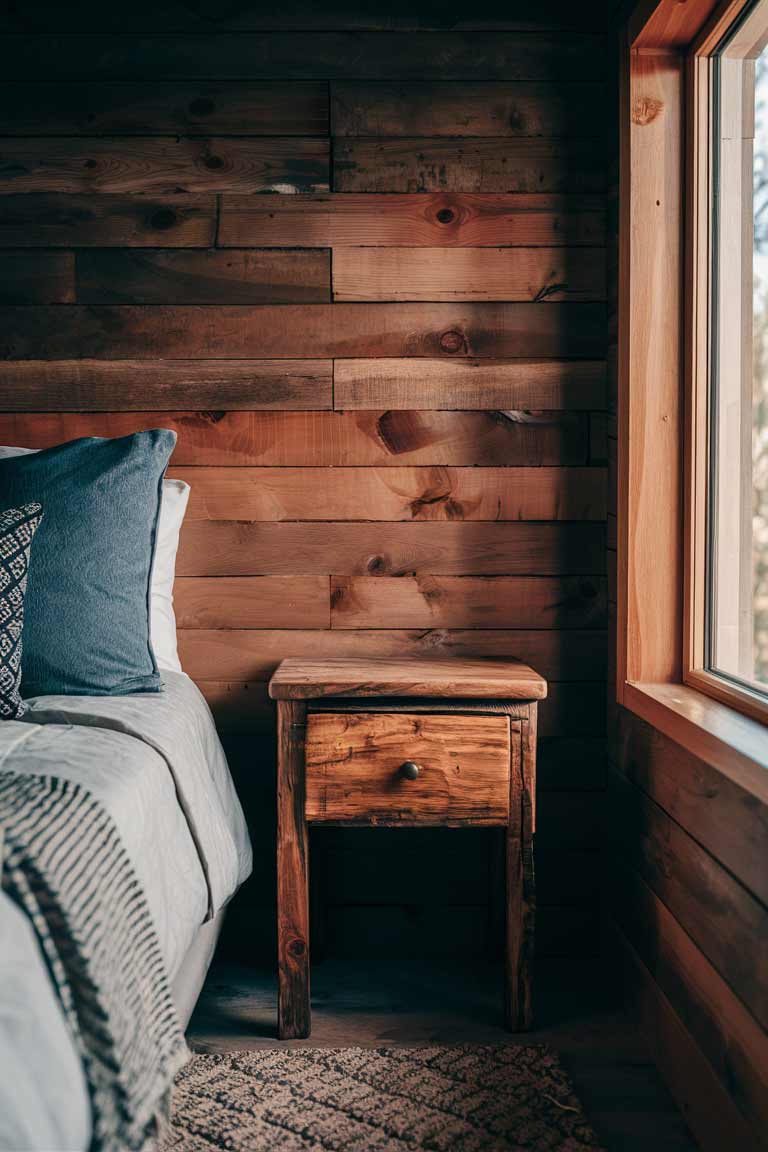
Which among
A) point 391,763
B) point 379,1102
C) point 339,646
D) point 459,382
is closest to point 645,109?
point 459,382

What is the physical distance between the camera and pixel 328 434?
2.02m

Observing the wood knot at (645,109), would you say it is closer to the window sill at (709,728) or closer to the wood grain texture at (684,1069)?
the window sill at (709,728)

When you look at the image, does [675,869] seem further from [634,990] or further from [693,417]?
[693,417]

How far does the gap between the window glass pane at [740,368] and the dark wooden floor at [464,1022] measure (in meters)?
0.71

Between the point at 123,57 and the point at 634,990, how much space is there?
2.20 metres

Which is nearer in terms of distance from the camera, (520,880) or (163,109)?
(520,880)

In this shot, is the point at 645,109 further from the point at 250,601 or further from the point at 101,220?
the point at 250,601

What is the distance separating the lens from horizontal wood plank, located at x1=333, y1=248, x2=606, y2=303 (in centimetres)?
200

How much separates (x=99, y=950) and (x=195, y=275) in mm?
1516

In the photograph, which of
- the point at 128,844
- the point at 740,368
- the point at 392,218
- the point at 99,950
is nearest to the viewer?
the point at 99,950

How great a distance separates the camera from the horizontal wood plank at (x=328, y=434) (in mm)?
2010

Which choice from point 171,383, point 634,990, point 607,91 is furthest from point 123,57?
point 634,990

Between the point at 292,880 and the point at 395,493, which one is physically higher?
the point at 395,493

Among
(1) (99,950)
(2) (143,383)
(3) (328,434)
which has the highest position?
(2) (143,383)
